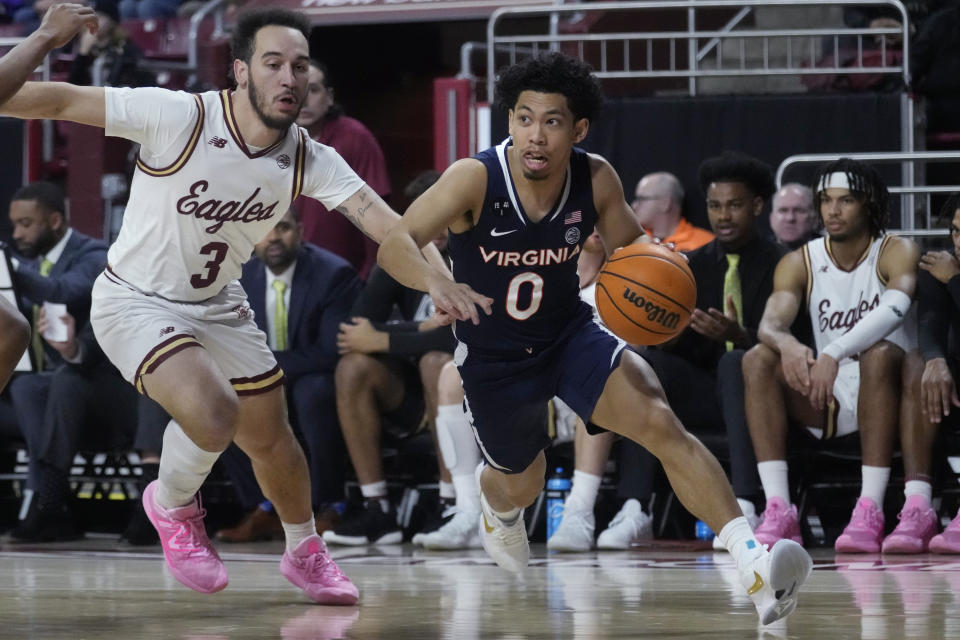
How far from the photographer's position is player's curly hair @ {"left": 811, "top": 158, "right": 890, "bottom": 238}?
6.69m

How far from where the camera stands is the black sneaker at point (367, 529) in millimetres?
7082

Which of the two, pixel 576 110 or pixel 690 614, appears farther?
pixel 576 110

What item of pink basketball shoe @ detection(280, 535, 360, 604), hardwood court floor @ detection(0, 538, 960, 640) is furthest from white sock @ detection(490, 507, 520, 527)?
pink basketball shoe @ detection(280, 535, 360, 604)

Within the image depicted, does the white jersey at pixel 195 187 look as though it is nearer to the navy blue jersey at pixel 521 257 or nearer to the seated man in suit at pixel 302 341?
the navy blue jersey at pixel 521 257

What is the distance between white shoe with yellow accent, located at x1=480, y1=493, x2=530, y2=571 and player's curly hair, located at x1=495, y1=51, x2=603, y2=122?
1.50 m

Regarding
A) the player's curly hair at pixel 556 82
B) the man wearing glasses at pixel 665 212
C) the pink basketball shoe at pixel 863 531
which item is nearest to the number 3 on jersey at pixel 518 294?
the player's curly hair at pixel 556 82

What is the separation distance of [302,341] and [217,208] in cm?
270

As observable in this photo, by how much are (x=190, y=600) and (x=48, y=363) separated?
3390mm

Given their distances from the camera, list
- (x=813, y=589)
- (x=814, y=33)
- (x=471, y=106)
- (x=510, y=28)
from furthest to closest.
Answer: (x=510, y=28)
(x=471, y=106)
(x=814, y=33)
(x=813, y=589)

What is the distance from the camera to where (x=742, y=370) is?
21.7 ft

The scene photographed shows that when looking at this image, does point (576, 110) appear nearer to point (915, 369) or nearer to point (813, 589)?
point (813, 589)

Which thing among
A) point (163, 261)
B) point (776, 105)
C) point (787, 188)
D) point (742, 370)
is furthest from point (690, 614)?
point (776, 105)

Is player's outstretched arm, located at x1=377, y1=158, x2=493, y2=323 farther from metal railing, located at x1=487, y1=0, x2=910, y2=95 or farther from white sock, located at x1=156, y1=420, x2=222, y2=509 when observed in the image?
metal railing, located at x1=487, y1=0, x2=910, y2=95

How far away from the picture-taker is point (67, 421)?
7465 millimetres
